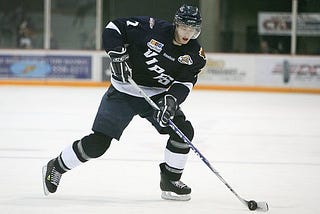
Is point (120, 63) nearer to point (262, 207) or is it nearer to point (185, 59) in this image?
point (185, 59)

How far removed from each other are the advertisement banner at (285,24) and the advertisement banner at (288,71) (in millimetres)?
1109

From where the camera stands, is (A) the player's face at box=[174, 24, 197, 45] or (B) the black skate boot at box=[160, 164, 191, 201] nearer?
(A) the player's face at box=[174, 24, 197, 45]

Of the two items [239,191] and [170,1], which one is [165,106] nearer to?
[239,191]

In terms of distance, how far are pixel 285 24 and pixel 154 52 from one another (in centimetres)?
973

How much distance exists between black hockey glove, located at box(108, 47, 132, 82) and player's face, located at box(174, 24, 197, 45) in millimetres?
270

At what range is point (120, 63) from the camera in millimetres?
3266

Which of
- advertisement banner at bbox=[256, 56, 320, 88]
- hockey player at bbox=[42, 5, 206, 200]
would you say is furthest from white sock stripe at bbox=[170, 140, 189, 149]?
advertisement banner at bbox=[256, 56, 320, 88]

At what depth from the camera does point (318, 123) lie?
22.9 ft

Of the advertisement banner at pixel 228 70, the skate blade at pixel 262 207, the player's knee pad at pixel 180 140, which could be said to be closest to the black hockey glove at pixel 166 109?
the player's knee pad at pixel 180 140

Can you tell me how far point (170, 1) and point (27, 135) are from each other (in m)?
4.76

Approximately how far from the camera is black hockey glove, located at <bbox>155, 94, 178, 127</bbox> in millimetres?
3207

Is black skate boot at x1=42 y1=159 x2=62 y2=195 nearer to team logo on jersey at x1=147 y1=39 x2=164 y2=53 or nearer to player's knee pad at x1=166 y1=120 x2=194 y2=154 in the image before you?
player's knee pad at x1=166 y1=120 x2=194 y2=154

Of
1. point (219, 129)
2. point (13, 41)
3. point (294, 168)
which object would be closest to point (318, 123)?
point (219, 129)

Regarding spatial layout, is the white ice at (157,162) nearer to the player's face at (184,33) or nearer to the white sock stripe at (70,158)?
the white sock stripe at (70,158)
